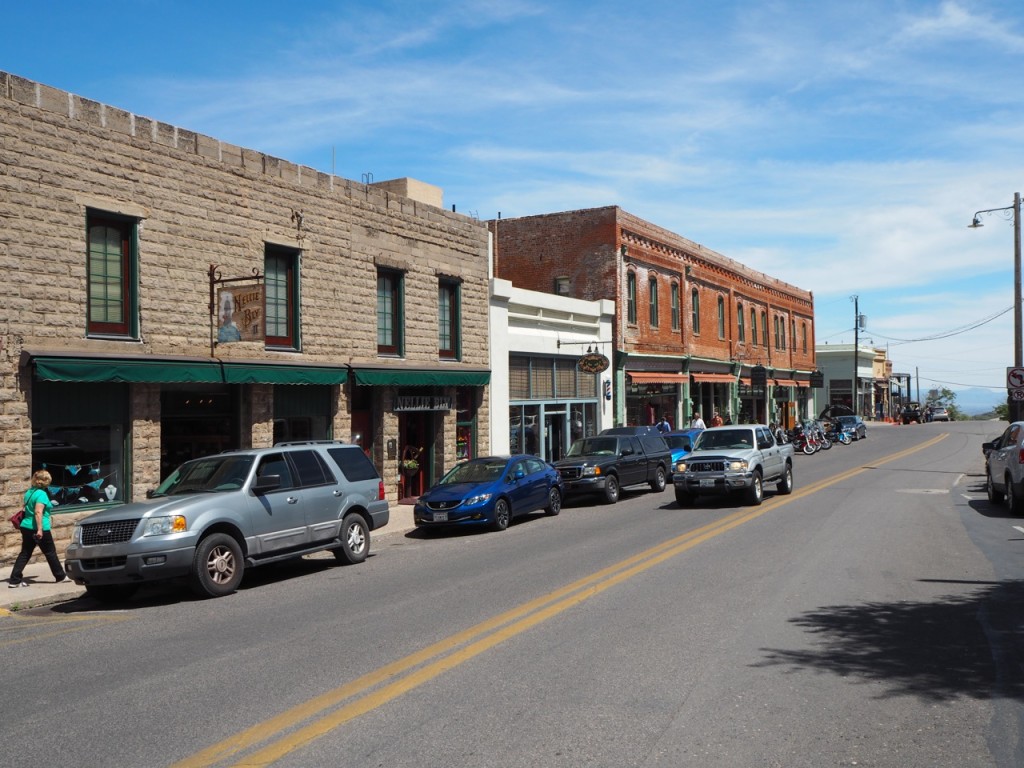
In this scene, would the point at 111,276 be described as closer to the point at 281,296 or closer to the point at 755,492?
the point at 281,296

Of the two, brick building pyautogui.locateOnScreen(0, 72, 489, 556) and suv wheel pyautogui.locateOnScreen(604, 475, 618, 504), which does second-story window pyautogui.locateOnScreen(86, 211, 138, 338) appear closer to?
brick building pyautogui.locateOnScreen(0, 72, 489, 556)

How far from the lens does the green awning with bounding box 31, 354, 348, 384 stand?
14352mm

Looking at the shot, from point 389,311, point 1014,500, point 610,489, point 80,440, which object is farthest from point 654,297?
point 80,440

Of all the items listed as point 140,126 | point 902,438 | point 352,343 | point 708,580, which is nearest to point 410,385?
point 352,343

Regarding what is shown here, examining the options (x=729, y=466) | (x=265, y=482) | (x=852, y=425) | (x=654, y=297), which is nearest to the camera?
(x=265, y=482)

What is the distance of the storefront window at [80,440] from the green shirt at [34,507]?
87.9 inches

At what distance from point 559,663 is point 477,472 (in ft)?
37.7

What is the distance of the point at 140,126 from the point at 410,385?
866 centimetres

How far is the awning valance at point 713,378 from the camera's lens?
43.1 m

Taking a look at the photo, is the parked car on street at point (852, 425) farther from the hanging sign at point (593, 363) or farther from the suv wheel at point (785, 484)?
the suv wheel at point (785, 484)

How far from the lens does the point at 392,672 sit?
7.27 metres

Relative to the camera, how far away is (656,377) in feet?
125

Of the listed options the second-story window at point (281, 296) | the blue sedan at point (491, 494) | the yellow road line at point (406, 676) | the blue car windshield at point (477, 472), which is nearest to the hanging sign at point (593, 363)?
the blue sedan at point (491, 494)

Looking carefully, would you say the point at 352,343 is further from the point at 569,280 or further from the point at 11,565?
the point at 569,280
